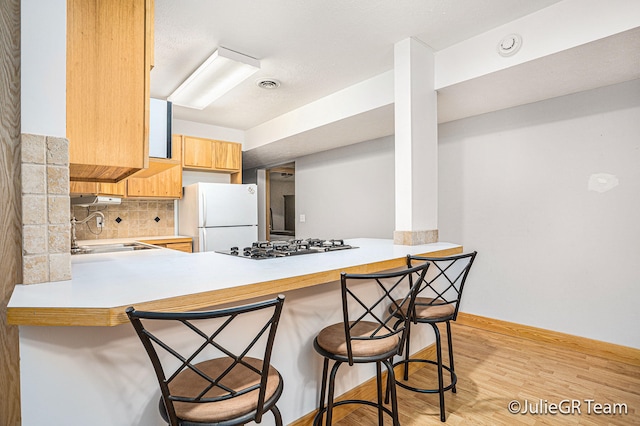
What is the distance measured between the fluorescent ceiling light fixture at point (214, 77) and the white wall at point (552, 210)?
7.19 feet

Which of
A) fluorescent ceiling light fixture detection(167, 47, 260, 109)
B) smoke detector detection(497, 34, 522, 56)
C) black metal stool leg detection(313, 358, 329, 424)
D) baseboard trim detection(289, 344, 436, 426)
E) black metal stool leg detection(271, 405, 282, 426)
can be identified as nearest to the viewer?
black metal stool leg detection(271, 405, 282, 426)

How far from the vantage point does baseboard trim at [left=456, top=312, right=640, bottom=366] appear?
2527 millimetres

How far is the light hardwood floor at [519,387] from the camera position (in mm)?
1849

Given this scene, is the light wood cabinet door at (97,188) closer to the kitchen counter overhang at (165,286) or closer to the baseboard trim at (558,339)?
the kitchen counter overhang at (165,286)

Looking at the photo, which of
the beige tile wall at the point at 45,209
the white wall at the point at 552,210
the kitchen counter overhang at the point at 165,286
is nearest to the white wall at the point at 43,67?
the beige tile wall at the point at 45,209

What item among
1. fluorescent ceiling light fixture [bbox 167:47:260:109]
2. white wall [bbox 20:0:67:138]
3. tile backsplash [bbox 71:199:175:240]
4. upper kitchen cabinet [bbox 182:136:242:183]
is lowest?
tile backsplash [bbox 71:199:175:240]

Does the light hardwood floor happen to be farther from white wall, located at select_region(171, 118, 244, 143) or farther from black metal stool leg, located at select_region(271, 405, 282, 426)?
white wall, located at select_region(171, 118, 244, 143)

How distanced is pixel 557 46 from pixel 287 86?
87.2 inches

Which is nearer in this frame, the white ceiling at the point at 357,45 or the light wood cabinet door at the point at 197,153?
→ the white ceiling at the point at 357,45

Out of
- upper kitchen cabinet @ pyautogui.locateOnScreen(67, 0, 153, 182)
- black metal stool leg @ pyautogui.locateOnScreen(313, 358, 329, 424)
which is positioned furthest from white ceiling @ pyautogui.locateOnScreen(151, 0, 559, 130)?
black metal stool leg @ pyautogui.locateOnScreen(313, 358, 329, 424)

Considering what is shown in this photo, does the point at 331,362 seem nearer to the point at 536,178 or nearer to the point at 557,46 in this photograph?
the point at 557,46

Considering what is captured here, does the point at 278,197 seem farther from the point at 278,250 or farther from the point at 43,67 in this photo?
the point at 43,67

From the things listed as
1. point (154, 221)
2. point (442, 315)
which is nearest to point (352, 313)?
point (442, 315)

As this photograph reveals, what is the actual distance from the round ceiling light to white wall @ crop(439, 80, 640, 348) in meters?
1.86
